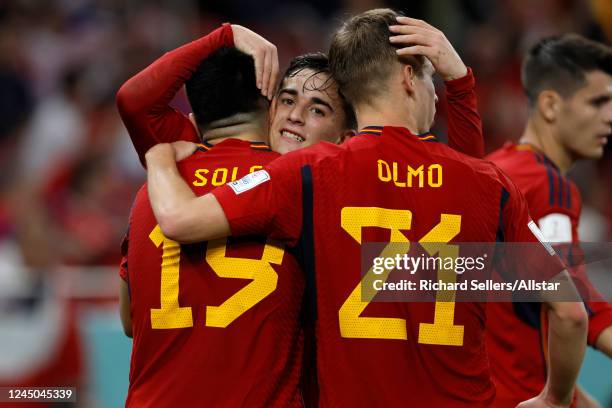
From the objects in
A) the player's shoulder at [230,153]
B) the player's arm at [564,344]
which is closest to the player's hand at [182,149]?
the player's shoulder at [230,153]

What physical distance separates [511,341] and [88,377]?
3.29 meters

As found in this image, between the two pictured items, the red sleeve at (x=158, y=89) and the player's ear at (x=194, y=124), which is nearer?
the red sleeve at (x=158, y=89)

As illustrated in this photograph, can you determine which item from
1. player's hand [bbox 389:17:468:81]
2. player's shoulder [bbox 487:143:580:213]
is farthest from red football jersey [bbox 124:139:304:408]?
player's shoulder [bbox 487:143:580:213]

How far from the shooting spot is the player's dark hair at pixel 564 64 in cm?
501

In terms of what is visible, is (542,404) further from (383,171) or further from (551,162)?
(551,162)

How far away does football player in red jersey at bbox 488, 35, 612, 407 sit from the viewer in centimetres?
440

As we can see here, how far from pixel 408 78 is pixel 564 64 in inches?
76.3

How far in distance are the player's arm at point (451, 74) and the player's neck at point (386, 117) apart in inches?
7.9

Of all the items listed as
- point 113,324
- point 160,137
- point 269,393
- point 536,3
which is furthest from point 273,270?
point 536,3

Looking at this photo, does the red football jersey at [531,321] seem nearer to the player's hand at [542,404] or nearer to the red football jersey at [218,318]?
the player's hand at [542,404]

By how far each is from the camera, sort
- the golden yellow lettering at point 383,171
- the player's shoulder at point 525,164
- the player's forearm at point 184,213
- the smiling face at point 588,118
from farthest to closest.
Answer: the smiling face at point 588,118, the player's shoulder at point 525,164, the golden yellow lettering at point 383,171, the player's forearm at point 184,213

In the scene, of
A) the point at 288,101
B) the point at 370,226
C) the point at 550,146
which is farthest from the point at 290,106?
the point at 550,146

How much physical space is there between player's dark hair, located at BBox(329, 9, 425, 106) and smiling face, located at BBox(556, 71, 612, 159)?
1745 millimetres

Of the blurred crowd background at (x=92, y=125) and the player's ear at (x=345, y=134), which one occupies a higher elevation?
the player's ear at (x=345, y=134)
